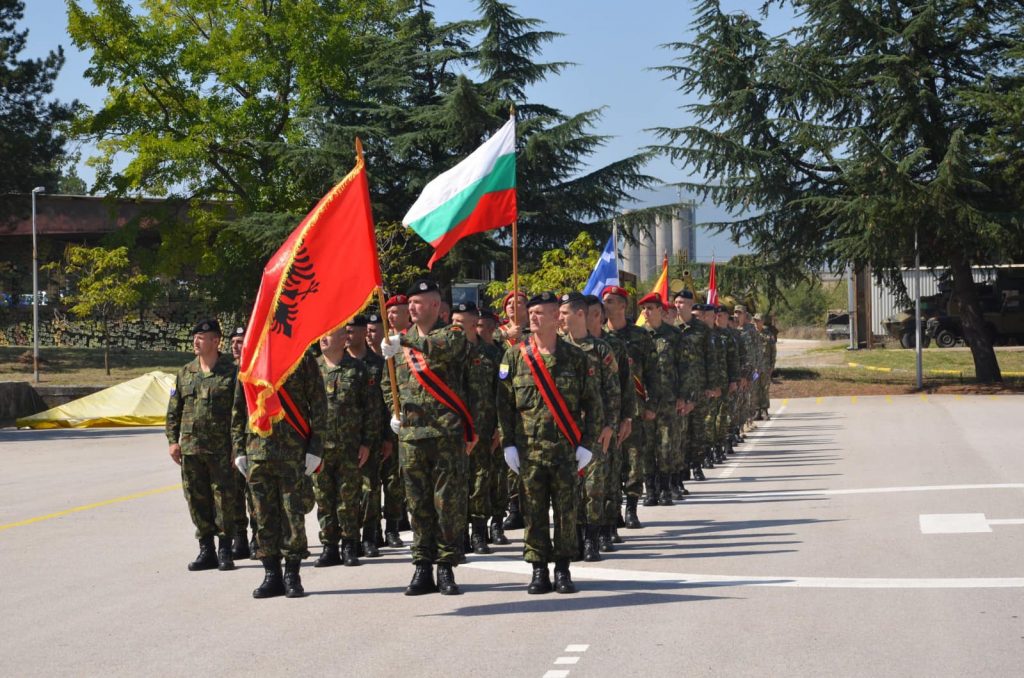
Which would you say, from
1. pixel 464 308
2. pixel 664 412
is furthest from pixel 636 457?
pixel 464 308

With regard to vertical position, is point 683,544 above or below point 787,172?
below

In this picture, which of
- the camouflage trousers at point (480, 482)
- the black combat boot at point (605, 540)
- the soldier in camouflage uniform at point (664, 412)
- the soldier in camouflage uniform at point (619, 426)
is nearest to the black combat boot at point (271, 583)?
the camouflage trousers at point (480, 482)

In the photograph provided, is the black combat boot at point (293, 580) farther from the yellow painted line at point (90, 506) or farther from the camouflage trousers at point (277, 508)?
the yellow painted line at point (90, 506)

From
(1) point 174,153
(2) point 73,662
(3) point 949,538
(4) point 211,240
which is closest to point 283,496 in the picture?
(2) point 73,662

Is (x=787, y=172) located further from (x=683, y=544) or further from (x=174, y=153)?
(x=683, y=544)

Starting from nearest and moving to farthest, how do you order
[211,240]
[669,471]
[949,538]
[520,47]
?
1. [949,538]
2. [669,471]
3. [520,47]
4. [211,240]

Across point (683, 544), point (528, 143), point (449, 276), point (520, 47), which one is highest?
point (520, 47)

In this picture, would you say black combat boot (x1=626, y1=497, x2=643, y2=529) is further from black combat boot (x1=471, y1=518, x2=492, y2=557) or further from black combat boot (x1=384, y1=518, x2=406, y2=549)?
black combat boot (x1=384, y1=518, x2=406, y2=549)

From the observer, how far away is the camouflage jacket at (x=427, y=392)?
8.82 m

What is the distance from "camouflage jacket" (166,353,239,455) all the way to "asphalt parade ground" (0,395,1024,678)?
97cm

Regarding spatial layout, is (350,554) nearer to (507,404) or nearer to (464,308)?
(464,308)

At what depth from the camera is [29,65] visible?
38.7m

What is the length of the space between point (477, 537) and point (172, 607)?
9.69ft

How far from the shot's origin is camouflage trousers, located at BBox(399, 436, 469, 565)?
876 cm
